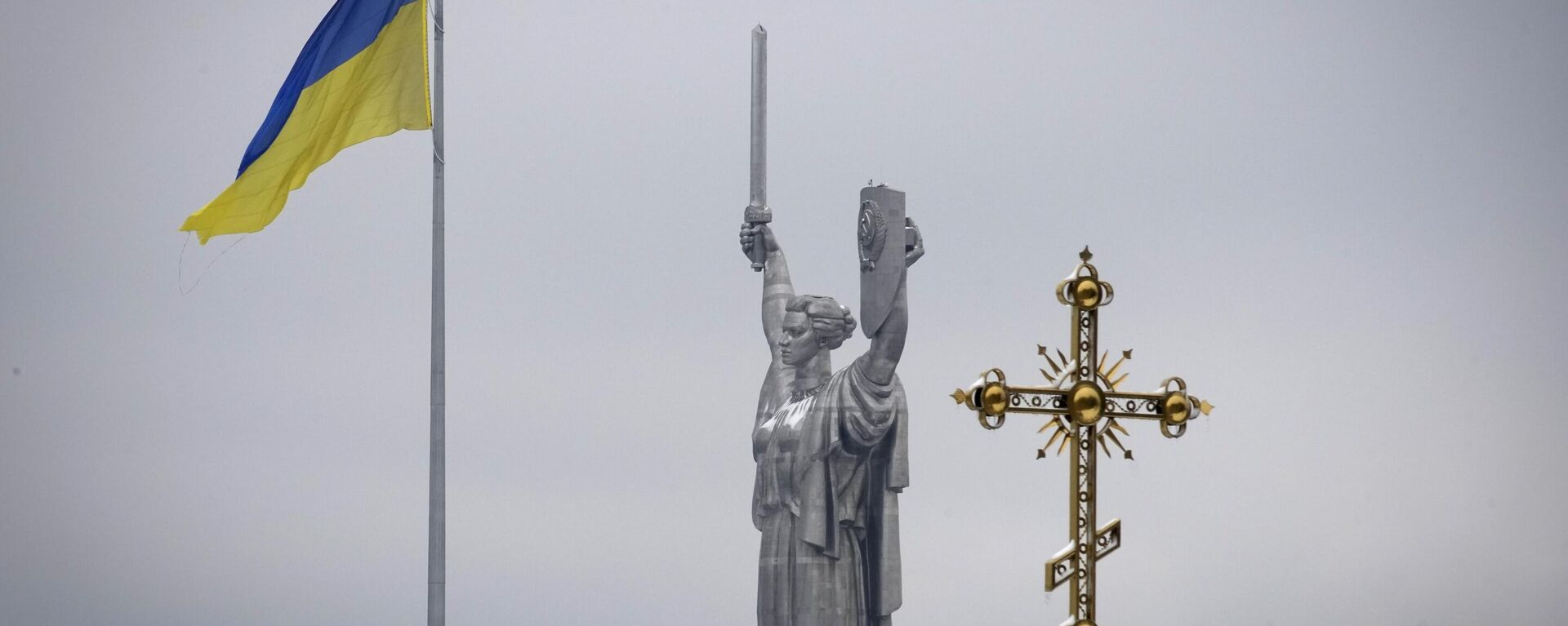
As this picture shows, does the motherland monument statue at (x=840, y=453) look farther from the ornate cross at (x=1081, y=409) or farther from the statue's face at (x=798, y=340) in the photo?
the ornate cross at (x=1081, y=409)

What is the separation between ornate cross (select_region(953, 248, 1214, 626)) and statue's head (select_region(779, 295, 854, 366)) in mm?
6890

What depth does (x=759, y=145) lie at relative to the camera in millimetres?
22125

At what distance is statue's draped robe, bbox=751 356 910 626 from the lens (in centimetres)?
2083

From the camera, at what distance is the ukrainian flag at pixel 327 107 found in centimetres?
2027

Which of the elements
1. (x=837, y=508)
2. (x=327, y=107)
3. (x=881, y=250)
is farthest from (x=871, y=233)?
(x=327, y=107)

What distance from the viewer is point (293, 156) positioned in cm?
2053

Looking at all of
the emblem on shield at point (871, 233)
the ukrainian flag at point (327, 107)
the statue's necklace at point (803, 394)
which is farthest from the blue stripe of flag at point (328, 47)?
the statue's necklace at point (803, 394)

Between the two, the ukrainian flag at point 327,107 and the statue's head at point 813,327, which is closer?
the ukrainian flag at point 327,107

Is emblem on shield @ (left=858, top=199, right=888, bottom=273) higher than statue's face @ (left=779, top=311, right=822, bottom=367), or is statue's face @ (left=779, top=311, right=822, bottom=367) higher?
emblem on shield @ (left=858, top=199, right=888, bottom=273)

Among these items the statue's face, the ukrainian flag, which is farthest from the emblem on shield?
the ukrainian flag

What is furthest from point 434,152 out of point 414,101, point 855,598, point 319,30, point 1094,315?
point 1094,315

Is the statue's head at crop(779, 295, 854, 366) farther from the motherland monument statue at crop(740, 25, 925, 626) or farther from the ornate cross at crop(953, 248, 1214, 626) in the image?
the ornate cross at crop(953, 248, 1214, 626)

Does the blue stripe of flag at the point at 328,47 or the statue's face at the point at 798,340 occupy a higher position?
the blue stripe of flag at the point at 328,47

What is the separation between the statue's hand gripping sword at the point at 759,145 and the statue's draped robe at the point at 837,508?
1.76m
